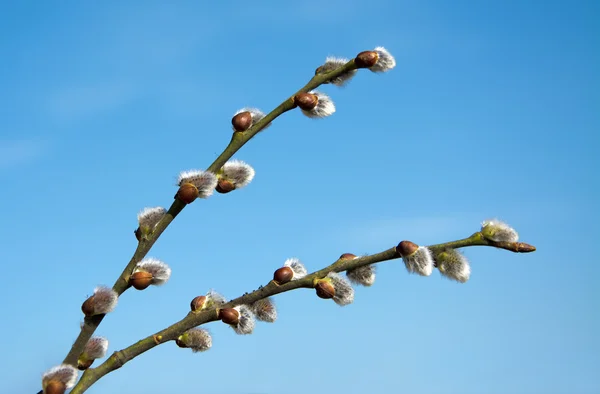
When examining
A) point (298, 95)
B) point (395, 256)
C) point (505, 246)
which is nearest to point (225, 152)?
point (298, 95)

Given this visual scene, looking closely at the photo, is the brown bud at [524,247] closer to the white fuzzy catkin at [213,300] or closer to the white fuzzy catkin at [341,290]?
the white fuzzy catkin at [341,290]

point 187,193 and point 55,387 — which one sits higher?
point 187,193

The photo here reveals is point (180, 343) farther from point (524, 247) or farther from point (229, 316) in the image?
point (524, 247)

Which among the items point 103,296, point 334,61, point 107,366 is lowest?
point 107,366

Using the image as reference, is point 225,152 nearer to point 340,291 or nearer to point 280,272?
point 280,272

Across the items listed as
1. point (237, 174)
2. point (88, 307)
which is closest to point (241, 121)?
point (237, 174)

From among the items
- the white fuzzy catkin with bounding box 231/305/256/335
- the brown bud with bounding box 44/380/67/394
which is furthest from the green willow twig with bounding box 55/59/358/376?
the white fuzzy catkin with bounding box 231/305/256/335

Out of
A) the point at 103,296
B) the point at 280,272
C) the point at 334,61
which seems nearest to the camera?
the point at 103,296

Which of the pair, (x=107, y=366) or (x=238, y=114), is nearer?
(x=107, y=366)
